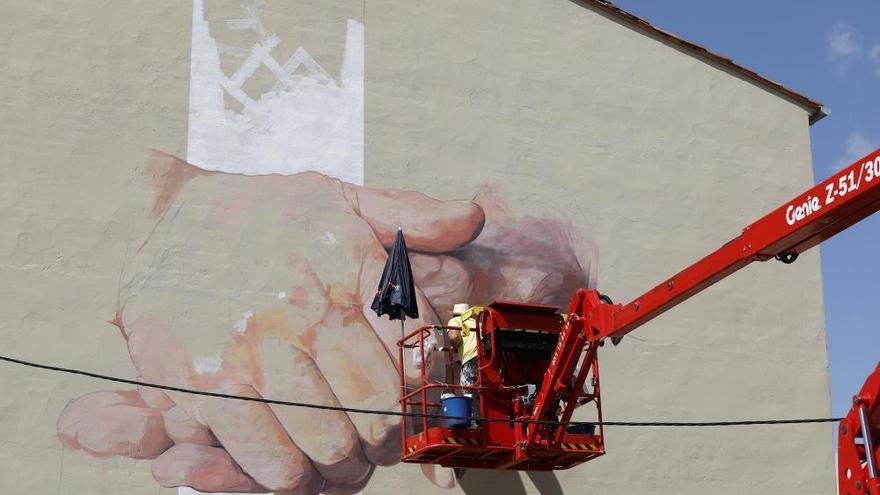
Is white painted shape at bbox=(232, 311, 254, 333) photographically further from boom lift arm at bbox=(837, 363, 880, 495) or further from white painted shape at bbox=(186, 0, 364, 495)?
boom lift arm at bbox=(837, 363, 880, 495)

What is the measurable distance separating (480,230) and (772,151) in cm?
612

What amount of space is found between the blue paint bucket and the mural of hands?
6.46ft

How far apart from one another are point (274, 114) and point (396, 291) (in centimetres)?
372

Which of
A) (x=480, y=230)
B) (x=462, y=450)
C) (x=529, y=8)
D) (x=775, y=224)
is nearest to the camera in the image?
(x=775, y=224)

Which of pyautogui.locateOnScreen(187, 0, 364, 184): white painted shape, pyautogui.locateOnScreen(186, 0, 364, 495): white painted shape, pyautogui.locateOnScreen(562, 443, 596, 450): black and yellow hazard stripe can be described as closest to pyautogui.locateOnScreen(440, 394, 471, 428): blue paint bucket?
pyautogui.locateOnScreen(562, 443, 596, 450): black and yellow hazard stripe

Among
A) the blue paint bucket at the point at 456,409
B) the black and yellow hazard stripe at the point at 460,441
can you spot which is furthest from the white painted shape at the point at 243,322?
the black and yellow hazard stripe at the point at 460,441

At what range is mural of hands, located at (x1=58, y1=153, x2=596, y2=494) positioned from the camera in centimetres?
1805

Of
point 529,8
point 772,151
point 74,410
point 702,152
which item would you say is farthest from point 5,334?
point 772,151

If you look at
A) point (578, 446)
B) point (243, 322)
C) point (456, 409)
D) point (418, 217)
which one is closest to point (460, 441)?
point (456, 409)

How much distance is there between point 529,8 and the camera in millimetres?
22188

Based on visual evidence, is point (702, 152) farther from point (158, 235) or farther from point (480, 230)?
point (158, 235)

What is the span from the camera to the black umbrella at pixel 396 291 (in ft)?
59.5

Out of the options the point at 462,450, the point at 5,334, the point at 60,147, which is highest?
the point at 60,147

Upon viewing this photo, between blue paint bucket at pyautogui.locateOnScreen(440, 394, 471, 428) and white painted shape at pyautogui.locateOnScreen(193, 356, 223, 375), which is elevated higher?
white painted shape at pyautogui.locateOnScreen(193, 356, 223, 375)
